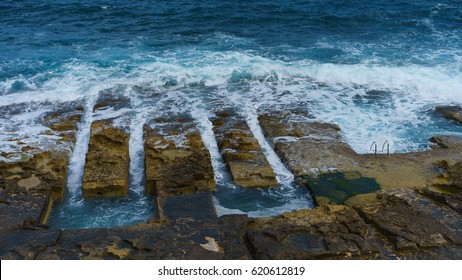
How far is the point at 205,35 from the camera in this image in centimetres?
1922

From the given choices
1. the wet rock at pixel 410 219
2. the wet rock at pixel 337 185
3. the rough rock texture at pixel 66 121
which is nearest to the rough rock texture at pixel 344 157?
the wet rock at pixel 337 185

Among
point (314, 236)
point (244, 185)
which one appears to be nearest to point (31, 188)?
point (244, 185)

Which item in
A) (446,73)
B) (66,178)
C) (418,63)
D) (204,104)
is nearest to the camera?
(66,178)

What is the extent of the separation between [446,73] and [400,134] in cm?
523

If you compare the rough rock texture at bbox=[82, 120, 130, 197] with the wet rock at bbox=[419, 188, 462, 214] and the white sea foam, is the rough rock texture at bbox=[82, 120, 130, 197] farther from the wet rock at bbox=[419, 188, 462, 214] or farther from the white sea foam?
the wet rock at bbox=[419, 188, 462, 214]

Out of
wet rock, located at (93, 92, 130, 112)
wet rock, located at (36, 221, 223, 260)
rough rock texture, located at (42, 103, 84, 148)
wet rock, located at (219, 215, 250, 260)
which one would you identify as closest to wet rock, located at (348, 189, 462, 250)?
wet rock, located at (219, 215, 250, 260)

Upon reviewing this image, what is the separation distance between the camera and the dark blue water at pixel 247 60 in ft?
40.3

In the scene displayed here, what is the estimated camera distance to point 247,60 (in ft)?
53.6

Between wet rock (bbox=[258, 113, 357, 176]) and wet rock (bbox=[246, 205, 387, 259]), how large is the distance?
7.07 ft

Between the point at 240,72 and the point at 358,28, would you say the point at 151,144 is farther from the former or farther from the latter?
the point at 358,28

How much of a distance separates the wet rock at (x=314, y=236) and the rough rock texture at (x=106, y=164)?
2929 millimetres

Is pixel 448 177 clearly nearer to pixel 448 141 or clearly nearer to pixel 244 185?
pixel 448 141
